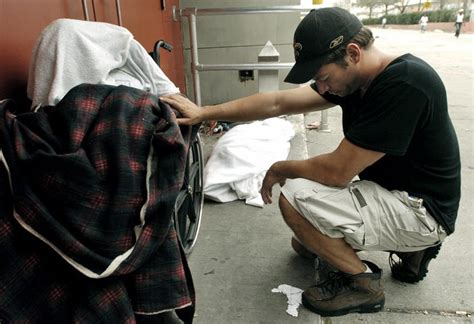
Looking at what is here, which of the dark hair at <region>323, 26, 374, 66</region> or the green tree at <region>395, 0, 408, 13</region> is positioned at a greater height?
the dark hair at <region>323, 26, 374, 66</region>

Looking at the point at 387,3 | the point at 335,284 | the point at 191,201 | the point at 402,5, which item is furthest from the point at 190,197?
the point at 402,5

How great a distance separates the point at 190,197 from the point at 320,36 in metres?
A: 1.01

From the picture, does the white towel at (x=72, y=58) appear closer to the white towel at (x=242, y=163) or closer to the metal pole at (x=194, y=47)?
the white towel at (x=242, y=163)

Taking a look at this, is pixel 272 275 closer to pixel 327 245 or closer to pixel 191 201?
pixel 327 245

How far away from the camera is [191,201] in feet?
6.82

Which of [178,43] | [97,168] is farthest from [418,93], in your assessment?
[178,43]

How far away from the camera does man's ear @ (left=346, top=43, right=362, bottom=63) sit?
1468 millimetres

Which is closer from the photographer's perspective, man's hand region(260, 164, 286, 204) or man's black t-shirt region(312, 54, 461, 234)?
man's black t-shirt region(312, 54, 461, 234)

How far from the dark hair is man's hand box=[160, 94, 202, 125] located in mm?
538

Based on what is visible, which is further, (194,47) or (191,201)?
(194,47)

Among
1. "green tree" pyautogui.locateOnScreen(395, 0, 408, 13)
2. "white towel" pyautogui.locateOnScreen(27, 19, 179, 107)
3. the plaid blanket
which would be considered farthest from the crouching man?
"green tree" pyautogui.locateOnScreen(395, 0, 408, 13)

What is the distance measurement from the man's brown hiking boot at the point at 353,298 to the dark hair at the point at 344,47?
0.89 meters

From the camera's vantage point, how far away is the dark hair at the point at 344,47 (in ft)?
4.83

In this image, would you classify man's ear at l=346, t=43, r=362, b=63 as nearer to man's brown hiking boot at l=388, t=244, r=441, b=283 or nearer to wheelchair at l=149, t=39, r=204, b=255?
wheelchair at l=149, t=39, r=204, b=255
